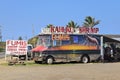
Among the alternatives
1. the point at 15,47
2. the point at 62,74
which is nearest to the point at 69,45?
the point at 15,47

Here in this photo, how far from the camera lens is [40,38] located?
117ft

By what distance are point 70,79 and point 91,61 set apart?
1705cm

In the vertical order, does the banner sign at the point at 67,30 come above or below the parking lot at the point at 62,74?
above

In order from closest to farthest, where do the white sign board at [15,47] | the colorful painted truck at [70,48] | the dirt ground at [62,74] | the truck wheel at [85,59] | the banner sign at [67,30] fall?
the dirt ground at [62,74] → the colorful painted truck at [70,48] → the banner sign at [67,30] → the white sign board at [15,47] → the truck wheel at [85,59]

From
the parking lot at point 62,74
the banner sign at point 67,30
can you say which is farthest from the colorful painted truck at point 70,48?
the parking lot at point 62,74

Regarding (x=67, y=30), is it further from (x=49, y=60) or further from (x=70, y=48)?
(x=49, y=60)

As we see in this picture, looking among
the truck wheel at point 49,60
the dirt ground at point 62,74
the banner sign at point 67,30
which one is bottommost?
the dirt ground at point 62,74

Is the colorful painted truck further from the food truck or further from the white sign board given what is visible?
the white sign board

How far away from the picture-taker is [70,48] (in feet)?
119

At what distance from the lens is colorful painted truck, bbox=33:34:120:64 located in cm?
3562

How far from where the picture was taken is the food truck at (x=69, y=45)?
35.7m

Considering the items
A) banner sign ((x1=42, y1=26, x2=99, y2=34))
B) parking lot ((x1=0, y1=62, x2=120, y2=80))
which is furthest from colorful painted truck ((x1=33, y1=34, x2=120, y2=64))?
parking lot ((x1=0, y1=62, x2=120, y2=80))

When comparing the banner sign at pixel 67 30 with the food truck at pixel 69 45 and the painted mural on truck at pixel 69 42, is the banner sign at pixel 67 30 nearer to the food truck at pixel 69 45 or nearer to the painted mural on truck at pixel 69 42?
the food truck at pixel 69 45

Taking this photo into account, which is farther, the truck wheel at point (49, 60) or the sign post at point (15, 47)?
the sign post at point (15, 47)
